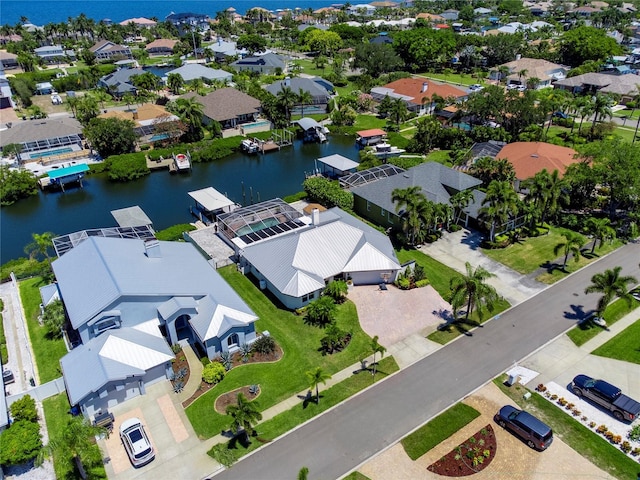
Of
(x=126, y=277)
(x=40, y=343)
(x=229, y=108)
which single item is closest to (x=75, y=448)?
(x=126, y=277)

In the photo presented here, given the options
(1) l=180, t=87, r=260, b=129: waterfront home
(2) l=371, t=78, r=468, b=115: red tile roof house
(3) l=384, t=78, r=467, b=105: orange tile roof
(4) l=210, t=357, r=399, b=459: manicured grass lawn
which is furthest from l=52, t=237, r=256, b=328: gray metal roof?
(3) l=384, t=78, r=467, b=105: orange tile roof

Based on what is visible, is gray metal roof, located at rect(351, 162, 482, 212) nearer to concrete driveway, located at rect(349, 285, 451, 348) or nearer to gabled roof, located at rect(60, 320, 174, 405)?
concrete driveway, located at rect(349, 285, 451, 348)

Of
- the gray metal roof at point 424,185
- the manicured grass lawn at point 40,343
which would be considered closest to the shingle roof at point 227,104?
the gray metal roof at point 424,185

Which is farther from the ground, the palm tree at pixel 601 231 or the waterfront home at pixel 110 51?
the waterfront home at pixel 110 51

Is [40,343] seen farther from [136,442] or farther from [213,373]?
[213,373]

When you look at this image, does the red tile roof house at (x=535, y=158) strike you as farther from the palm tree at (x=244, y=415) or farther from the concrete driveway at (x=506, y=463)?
the palm tree at (x=244, y=415)
